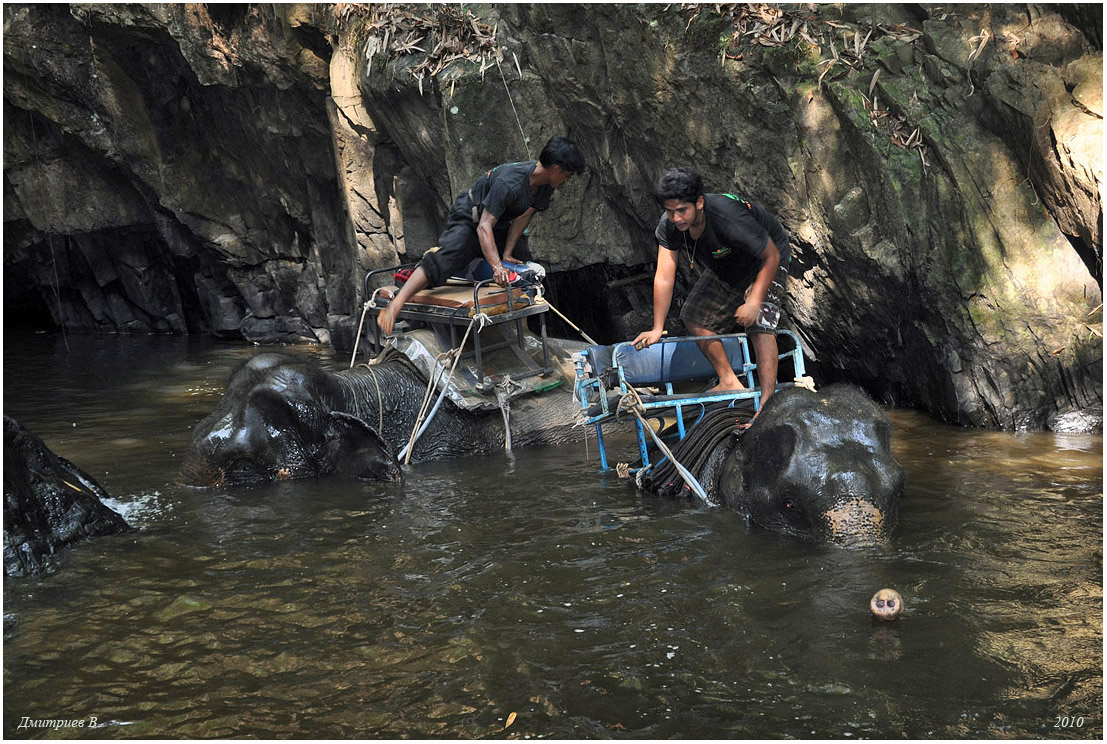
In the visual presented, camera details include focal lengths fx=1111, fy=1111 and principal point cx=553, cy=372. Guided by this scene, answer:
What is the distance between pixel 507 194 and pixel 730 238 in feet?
7.11

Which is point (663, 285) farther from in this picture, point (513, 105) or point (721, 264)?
point (513, 105)

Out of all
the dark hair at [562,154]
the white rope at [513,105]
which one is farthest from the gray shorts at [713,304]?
the white rope at [513,105]

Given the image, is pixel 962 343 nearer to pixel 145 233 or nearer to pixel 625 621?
pixel 625 621

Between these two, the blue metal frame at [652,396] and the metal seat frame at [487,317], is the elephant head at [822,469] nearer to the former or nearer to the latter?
the blue metal frame at [652,396]

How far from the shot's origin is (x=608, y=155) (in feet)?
31.6

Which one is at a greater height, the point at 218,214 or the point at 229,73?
the point at 229,73

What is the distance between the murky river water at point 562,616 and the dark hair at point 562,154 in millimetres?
2120

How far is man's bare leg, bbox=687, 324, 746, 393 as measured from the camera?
659cm

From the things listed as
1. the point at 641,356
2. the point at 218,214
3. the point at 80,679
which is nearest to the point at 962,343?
the point at 641,356

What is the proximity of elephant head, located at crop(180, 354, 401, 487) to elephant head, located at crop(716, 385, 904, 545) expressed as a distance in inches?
103

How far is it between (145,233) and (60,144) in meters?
1.86

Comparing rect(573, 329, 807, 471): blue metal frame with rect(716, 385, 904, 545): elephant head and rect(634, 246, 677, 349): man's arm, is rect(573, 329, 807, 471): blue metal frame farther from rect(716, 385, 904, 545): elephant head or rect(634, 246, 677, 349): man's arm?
rect(716, 385, 904, 545): elephant head

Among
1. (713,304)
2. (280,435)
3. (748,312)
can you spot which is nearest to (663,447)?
(748,312)

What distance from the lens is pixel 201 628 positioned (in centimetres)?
482
